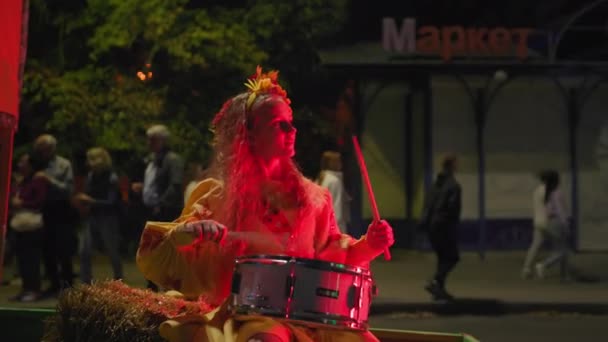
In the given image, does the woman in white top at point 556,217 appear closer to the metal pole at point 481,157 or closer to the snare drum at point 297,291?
the metal pole at point 481,157

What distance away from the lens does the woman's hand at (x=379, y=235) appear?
471cm

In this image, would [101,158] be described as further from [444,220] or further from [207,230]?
[207,230]

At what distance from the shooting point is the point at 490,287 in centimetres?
1530

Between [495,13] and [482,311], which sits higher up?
[495,13]

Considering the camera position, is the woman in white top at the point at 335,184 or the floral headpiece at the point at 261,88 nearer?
the floral headpiece at the point at 261,88

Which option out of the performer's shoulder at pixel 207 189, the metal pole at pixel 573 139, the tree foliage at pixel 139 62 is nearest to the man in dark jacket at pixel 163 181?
the performer's shoulder at pixel 207 189

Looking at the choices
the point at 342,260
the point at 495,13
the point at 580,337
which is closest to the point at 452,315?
the point at 580,337

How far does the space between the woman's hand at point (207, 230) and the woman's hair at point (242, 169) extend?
1.10 feet

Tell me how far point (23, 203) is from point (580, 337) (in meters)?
6.09

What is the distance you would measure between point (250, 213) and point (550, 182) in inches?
452

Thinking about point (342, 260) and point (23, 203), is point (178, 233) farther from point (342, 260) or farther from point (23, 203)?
point (23, 203)

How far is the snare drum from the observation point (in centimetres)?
434

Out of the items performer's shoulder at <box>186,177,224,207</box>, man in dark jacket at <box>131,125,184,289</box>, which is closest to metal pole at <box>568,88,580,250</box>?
man in dark jacket at <box>131,125,184,289</box>

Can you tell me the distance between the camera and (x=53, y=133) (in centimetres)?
2033
